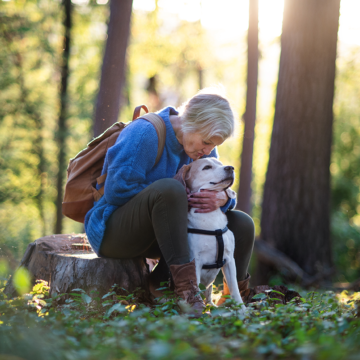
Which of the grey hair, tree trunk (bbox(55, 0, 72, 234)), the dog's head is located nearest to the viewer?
the grey hair

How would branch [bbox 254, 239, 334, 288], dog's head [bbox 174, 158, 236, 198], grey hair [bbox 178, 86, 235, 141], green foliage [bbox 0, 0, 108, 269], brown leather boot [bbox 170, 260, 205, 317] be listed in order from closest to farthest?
1. brown leather boot [bbox 170, 260, 205, 317]
2. grey hair [bbox 178, 86, 235, 141]
3. dog's head [bbox 174, 158, 236, 198]
4. branch [bbox 254, 239, 334, 288]
5. green foliage [bbox 0, 0, 108, 269]

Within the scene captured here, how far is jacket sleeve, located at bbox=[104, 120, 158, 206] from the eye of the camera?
2592 millimetres

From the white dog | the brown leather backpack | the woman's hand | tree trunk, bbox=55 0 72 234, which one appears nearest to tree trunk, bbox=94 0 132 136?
the brown leather backpack

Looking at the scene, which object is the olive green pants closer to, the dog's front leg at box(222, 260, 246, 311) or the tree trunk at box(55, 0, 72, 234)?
the dog's front leg at box(222, 260, 246, 311)

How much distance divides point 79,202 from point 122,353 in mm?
1682

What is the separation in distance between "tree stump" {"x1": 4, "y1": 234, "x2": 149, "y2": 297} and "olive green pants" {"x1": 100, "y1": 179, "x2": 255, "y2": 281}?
91 millimetres

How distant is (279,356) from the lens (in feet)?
4.92

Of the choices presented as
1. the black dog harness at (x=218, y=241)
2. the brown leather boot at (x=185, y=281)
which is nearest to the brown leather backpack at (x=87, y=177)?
→ the black dog harness at (x=218, y=241)

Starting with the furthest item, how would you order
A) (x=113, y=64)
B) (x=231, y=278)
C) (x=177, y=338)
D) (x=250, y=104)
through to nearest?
(x=250, y=104) → (x=113, y=64) → (x=231, y=278) → (x=177, y=338)

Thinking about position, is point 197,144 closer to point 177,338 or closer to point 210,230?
point 210,230

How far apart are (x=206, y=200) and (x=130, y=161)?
0.64m

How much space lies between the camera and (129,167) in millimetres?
2582

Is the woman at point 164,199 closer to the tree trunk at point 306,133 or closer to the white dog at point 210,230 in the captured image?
the white dog at point 210,230

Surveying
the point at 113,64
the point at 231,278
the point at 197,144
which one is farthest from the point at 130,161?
the point at 113,64
